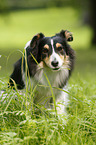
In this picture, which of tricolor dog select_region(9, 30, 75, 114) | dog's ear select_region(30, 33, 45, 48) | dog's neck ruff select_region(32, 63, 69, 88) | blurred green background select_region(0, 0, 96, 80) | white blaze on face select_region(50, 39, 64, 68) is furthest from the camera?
blurred green background select_region(0, 0, 96, 80)

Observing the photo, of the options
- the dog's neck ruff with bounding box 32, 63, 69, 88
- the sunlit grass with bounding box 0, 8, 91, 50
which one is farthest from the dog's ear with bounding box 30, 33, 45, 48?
the sunlit grass with bounding box 0, 8, 91, 50

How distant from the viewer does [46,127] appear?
8.98 feet

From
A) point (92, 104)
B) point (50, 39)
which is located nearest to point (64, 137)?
point (92, 104)

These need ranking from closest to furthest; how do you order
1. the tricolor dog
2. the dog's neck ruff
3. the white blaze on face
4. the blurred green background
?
the white blaze on face < the tricolor dog < the dog's neck ruff < the blurred green background

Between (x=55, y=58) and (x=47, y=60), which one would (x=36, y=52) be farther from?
(x=55, y=58)

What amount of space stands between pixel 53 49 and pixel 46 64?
228 mm

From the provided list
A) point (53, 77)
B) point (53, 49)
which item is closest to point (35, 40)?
point (53, 49)

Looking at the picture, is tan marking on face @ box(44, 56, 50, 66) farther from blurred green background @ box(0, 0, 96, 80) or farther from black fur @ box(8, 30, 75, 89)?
blurred green background @ box(0, 0, 96, 80)

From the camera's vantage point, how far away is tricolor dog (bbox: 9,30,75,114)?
367 centimetres

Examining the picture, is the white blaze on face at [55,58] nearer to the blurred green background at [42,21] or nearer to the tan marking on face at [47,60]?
the tan marking on face at [47,60]

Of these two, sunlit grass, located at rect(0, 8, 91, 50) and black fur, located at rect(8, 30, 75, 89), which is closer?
black fur, located at rect(8, 30, 75, 89)

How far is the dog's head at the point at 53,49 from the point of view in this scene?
3.61 m

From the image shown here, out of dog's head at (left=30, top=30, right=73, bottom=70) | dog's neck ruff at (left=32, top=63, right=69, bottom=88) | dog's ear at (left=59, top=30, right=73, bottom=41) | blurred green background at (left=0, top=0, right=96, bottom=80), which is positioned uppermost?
blurred green background at (left=0, top=0, right=96, bottom=80)

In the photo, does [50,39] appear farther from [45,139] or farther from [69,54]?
[45,139]
